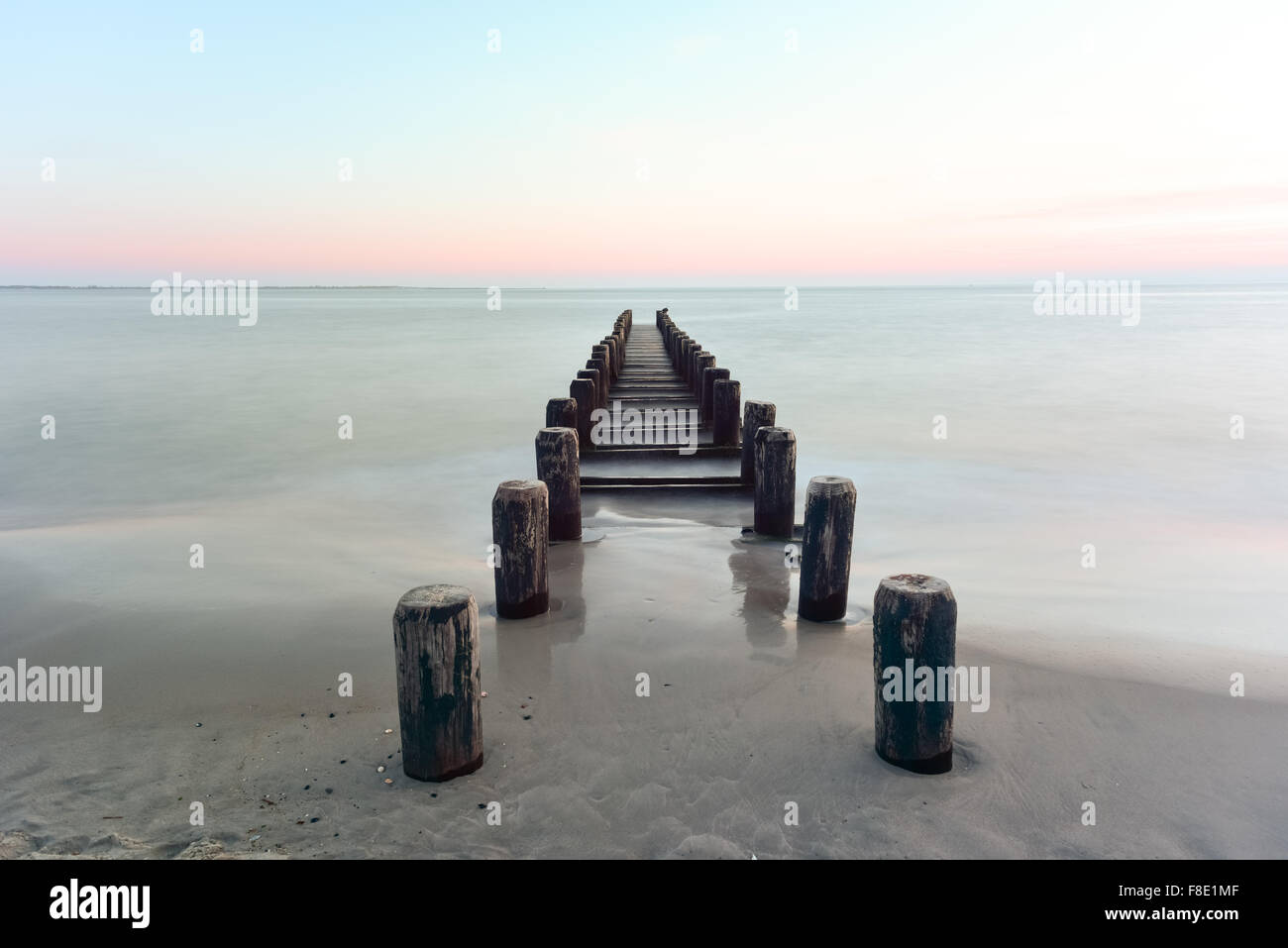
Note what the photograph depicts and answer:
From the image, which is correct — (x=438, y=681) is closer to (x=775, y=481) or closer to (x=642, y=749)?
(x=642, y=749)

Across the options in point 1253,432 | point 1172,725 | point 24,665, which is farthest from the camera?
point 1253,432

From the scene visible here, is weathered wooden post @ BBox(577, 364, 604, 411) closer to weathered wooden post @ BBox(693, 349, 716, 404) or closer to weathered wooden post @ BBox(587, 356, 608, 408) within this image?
weathered wooden post @ BBox(587, 356, 608, 408)

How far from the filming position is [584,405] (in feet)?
33.1

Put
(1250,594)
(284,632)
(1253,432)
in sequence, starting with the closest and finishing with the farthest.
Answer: (284,632), (1250,594), (1253,432)

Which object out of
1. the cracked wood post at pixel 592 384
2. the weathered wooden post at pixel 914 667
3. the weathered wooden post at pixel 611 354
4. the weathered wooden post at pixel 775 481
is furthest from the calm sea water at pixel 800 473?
the weathered wooden post at pixel 914 667

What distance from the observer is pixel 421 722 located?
324 cm

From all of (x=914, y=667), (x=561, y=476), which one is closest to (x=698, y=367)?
(x=561, y=476)

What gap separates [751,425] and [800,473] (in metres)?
3.73

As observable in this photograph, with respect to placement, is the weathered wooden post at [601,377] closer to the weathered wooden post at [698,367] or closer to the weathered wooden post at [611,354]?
the weathered wooden post at [611,354]

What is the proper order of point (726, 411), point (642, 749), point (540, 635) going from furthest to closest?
point (726, 411), point (540, 635), point (642, 749)

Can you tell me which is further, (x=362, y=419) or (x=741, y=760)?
(x=362, y=419)
